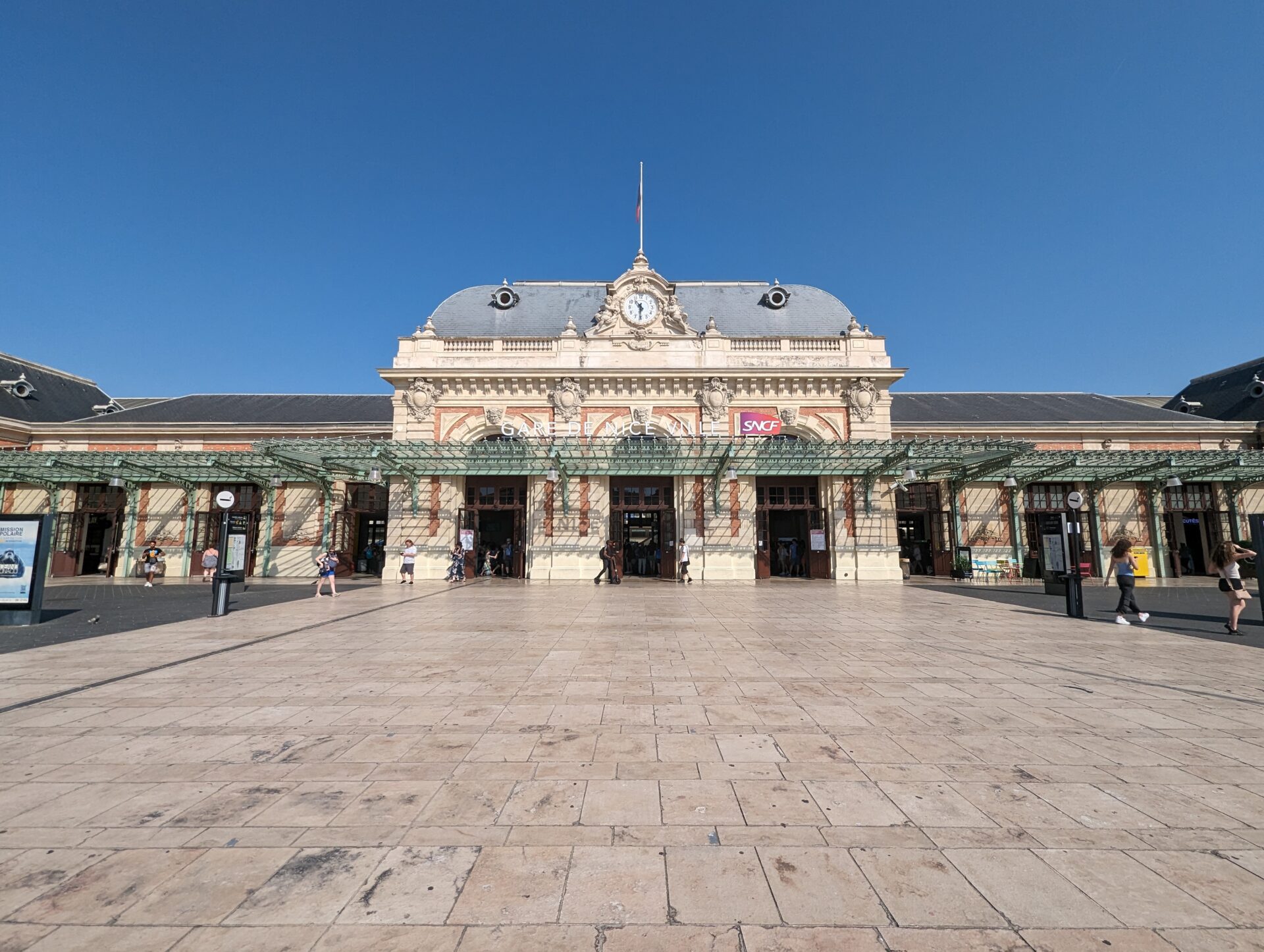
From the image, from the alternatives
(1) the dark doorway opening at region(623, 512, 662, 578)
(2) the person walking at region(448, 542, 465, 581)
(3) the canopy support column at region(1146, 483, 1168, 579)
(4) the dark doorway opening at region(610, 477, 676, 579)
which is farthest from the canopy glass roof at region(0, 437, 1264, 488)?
(1) the dark doorway opening at region(623, 512, 662, 578)

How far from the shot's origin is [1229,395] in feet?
91.4

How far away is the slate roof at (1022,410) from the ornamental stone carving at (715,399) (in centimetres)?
933

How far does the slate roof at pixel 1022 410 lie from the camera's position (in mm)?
25812

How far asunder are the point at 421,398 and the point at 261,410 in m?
12.4

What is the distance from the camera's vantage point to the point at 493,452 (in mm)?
20312

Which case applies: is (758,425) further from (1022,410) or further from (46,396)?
(46,396)

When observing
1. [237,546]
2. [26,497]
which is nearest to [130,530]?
[26,497]

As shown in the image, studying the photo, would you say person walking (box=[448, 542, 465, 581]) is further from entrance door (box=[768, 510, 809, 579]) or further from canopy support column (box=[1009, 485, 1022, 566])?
canopy support column (box=[1009, 485, 1022, 566])

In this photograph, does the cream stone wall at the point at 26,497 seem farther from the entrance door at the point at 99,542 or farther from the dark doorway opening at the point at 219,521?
the dark doorway opening at the point at 219,521

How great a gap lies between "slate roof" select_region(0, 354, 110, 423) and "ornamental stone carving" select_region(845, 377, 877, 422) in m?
35.8

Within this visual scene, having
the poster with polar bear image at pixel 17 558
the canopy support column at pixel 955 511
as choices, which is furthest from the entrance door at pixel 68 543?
the canopy support column at pixel 955 511

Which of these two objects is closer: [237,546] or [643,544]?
[237,546]

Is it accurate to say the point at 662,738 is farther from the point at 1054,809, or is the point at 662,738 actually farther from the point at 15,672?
the point at 15,672

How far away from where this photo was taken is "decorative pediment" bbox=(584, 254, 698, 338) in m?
22.1
